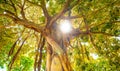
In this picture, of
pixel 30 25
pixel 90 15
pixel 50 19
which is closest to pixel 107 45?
pixel 90 15

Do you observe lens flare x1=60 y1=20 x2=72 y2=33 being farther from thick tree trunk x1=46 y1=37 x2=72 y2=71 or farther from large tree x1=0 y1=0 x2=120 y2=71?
thick tree trunk x1=46 y1=37 x2=72 y2=71

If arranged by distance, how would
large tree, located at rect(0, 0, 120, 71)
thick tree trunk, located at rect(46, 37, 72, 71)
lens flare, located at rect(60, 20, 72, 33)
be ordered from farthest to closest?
lens flare, located at rect(60, 20, 72, 33), large tree, located at rect(0, 0, 120, 71), thick tree trunk, located at rect(46, 37, 72, 71)

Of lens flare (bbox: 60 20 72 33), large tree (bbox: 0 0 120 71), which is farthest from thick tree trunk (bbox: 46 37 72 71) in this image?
lens flare (bbox: 60 20 72 33)

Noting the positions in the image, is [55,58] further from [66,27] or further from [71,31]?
[66,27]

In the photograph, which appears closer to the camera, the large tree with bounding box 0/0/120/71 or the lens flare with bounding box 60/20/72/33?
the large tree with bounding box 0/0/120/71

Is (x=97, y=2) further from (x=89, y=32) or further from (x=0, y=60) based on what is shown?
(x=0, y=60)

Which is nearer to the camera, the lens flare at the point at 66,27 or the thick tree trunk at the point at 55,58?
the thick tree trunk at the point at 55,58

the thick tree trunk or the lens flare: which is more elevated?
the lens flare

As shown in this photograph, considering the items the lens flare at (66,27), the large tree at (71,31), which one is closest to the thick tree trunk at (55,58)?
the large tree at (71,31)

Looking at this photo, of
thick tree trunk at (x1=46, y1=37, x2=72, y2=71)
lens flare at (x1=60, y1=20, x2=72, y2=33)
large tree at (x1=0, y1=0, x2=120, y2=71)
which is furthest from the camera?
lens flare at (x1=60, y1=20, x2=72, y2=33)

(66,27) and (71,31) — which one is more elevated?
(66,27)

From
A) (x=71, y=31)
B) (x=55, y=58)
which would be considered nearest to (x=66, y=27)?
(x=71, y=31)

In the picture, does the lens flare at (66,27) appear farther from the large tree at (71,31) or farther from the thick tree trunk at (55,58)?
the thick tree trunk at (55,58)

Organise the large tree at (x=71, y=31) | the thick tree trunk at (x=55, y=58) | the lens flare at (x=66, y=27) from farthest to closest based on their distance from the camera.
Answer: the lens flare at (x=66, y=27), the large tree at (x=71, y=31), the thick tree trunk at (x=55, y=58)
